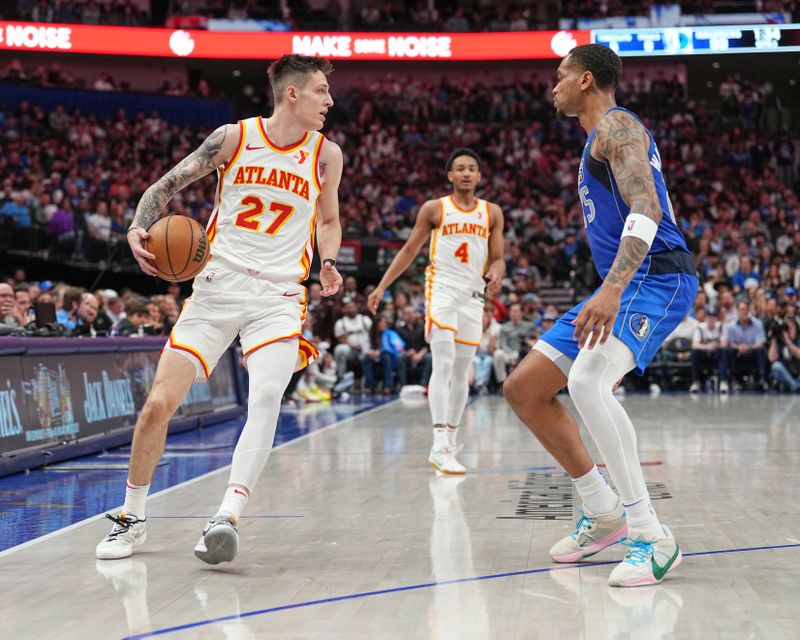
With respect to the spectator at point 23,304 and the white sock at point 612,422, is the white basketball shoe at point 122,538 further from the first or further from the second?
the spectator at point 23,304

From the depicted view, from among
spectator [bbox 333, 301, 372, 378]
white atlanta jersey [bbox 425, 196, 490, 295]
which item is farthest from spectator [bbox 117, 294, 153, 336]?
spectator [bbox 333, 301, 372, 378]

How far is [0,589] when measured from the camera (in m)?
3.93

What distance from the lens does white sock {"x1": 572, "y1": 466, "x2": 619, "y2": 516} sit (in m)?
4.50

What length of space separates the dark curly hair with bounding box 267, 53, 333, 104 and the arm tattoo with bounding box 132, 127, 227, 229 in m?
0.34

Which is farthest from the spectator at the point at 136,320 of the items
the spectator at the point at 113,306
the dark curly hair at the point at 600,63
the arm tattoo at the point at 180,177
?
the dark curly hair at the point at 600,63

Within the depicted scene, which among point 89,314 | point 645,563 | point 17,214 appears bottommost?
point 645,563

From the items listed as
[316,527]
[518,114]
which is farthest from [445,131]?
[316,527]

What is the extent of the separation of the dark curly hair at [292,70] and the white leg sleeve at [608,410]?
185 centimetres

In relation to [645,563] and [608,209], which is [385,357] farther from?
[645,563]

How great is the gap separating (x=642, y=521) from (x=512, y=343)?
13.9m

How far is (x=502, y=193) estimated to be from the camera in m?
26.2

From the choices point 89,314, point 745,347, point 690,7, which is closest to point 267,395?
point 89,314

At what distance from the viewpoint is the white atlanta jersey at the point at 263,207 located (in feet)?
15.6

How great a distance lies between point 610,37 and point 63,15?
557 inches
